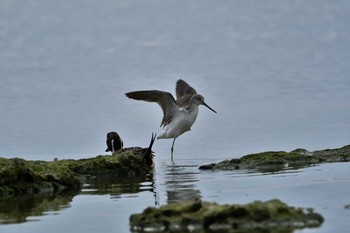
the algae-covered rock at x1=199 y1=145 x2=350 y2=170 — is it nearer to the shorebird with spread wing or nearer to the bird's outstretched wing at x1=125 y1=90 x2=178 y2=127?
the bird's outstretched wing at x1=125 y1=90 x2=178 y2=127

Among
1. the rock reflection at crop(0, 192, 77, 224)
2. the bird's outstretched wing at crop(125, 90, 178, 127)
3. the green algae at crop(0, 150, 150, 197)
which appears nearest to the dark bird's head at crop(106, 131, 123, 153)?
the bird's outstretched wing at crop(125, 90, 178, 127)

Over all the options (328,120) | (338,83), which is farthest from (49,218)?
(338,83)

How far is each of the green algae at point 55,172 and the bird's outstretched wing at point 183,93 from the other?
239 inches

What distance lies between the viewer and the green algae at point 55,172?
1330cm

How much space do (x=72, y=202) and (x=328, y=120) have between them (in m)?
12.6

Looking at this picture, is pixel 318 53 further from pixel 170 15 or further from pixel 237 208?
pixel 237 208

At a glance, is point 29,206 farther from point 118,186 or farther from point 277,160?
point 277,160

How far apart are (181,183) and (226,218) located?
455 cm

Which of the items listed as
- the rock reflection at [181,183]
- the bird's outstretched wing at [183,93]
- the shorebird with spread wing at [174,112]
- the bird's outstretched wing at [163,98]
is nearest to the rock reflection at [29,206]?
the rock reflection at [181,183]

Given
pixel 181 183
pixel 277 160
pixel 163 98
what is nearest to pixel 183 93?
pixel 163 98

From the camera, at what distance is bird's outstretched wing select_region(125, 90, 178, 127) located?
19.8 m

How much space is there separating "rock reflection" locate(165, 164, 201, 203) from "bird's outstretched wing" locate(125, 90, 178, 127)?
284cm

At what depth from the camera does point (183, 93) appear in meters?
22.4

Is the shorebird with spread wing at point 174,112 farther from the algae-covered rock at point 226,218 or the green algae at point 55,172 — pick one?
the algae-covered rock at point 226,218
